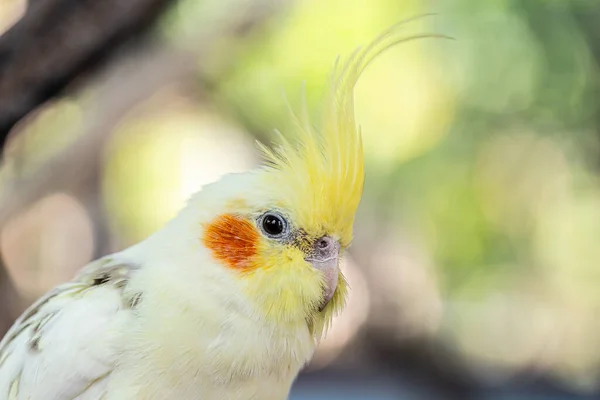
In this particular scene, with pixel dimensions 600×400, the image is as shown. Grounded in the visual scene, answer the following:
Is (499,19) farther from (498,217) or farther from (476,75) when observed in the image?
(498,217)

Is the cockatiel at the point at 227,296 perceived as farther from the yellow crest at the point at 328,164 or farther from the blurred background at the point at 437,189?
the blurred background at the point at 437,189

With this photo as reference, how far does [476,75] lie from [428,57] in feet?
1.31

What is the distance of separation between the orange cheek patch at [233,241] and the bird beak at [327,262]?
0.42ft

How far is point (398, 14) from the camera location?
15.3 feet

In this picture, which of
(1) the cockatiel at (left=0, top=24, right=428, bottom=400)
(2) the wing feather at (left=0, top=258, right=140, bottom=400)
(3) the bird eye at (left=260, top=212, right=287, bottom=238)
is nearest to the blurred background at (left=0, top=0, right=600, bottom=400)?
(2) the wing feather at (left=0, top=258, right=140, bottom=400)

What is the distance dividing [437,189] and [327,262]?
149 inches

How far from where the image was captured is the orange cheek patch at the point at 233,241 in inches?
53.2

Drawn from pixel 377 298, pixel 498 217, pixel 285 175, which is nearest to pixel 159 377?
pixel 285 175

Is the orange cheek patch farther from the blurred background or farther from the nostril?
the blurred background

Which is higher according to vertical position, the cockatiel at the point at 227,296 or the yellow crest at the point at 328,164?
the yellow crest at the point at 328,164

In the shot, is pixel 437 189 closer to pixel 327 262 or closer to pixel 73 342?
pixel 327 262

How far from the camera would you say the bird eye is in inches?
53.7

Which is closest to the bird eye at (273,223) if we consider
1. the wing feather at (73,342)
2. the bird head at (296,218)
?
the bird head at (296,218)

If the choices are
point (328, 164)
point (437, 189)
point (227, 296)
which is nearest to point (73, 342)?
point (227, 296)
